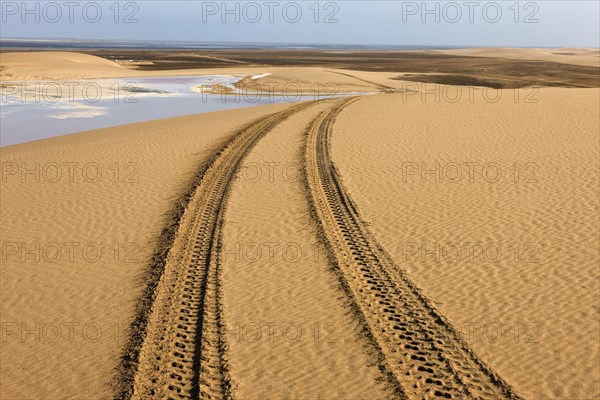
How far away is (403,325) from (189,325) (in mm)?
2602

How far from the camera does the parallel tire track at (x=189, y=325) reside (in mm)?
5496

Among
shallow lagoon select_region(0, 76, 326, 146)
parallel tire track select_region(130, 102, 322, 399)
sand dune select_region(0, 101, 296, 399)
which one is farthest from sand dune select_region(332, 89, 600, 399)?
shallow lagoon select_region(0, 76, 326, 146)

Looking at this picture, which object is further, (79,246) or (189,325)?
(79,246)

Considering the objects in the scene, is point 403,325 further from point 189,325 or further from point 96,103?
point 96,103

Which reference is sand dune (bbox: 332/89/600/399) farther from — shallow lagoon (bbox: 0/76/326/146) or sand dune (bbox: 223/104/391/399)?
shallow lagoon (bbox: 0/76/326/146)

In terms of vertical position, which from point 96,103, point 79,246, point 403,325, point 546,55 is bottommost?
point 403,325

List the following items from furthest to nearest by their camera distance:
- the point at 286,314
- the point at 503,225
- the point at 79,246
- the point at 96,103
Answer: the point at 96,103, the point at 503,225, the point at 79,246, the point at 286,314

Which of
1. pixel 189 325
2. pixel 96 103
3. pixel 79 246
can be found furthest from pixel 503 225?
pixel 96 103

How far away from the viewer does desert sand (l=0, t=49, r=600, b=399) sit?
5.76 meters

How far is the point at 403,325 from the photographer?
6.54 m

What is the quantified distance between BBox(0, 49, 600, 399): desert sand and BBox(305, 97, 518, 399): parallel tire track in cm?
3

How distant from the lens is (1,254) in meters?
9.04

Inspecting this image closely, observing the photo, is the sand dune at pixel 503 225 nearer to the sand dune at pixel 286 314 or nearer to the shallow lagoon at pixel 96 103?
the sand dune at pixel 286 314

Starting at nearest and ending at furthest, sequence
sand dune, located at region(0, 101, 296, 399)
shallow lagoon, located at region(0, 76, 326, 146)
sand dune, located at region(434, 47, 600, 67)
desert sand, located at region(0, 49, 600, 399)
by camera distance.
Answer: desert sand, located at region(0, 49, 600, 399), sand dune, located at region(0, 101, 296, 399), shallow lagoon, located at region(0, 76, 326, 146), sand dune, located at region(434, 47, 600, 67)
